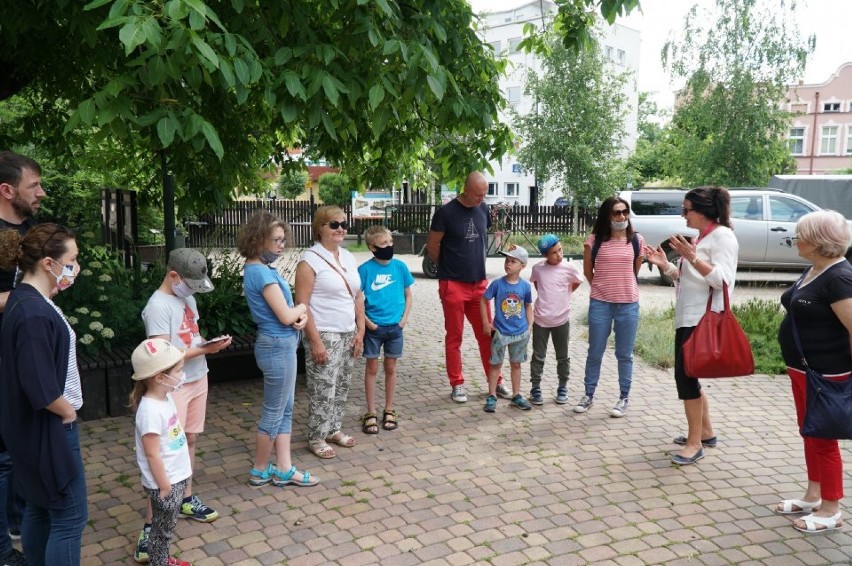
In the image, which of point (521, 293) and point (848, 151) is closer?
point (521, 293)

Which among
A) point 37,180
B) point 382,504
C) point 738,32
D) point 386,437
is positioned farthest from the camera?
point 738,32

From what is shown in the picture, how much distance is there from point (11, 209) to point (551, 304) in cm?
420

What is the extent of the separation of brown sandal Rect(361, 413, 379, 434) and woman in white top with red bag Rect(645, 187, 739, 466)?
88.4 inches

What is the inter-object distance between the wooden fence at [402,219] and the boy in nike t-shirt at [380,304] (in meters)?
13.9

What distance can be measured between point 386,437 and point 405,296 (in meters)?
1.13

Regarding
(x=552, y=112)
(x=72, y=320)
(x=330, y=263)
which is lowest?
(x=72, y=320)

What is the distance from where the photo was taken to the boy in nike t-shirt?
552cm

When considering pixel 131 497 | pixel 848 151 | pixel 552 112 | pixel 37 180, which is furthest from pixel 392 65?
pixel 848 151

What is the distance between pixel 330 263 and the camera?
484cm

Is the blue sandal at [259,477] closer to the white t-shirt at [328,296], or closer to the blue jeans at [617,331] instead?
the white t-shirt at [328,296]

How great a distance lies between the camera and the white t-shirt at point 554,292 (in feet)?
20.4

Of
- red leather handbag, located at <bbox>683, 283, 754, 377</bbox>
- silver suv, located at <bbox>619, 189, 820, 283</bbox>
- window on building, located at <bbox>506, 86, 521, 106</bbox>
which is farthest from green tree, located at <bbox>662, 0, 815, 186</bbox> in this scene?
window on building, located at <bbox>506, 86, 521, 106</bbox>

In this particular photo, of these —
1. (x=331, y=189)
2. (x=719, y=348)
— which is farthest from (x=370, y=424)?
(x=331, y=189)

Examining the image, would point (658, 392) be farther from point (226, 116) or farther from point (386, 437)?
point (226, 116)
